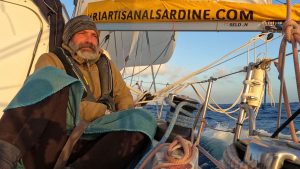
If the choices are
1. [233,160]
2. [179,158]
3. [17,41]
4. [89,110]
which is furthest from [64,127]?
[17,41]

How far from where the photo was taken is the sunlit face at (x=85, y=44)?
262cm

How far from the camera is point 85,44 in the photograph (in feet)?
8.75

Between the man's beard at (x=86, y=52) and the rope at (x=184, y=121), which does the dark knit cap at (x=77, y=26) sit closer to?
the man's beard at (x=86, y=52)

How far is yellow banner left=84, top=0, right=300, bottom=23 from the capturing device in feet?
10.9

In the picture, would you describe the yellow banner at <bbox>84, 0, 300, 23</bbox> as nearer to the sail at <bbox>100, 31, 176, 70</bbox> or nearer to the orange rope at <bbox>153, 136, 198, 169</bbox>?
the orange rope at <bbox>153, 136, 198, 169</bbox>

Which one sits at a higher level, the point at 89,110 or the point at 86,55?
the point at 86,55

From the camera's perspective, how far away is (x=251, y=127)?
1919 millimetres

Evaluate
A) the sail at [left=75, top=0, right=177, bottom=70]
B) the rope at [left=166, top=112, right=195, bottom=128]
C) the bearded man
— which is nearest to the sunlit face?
the bearded man

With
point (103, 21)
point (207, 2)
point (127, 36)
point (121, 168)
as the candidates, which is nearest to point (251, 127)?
point (121, 168)

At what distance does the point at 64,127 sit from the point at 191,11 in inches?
70.7

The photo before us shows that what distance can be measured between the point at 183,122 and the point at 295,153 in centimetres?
132

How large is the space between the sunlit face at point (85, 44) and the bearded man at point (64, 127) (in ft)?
0.48

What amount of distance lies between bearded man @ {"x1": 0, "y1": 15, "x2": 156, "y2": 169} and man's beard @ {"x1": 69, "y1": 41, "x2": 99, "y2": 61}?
13cm

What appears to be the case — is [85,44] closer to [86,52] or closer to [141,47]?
[86,52]
